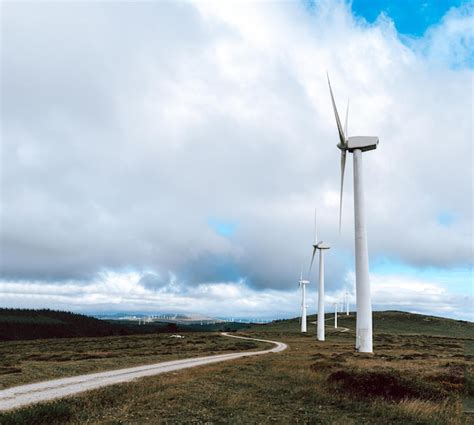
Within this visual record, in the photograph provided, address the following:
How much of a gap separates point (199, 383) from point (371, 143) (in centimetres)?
3385

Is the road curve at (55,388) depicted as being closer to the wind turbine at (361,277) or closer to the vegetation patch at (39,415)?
the vegetation patch at (39,415)

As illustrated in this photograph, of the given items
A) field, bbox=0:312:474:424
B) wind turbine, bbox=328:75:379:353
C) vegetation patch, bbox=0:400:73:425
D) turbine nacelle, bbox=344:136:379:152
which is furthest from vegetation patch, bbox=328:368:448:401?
turbine nacelle, bbox=344:136:379:152

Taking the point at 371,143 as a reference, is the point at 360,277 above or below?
below

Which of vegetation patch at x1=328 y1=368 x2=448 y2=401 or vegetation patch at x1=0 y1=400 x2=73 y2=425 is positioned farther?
vegetation patch at x1=328 y1=368 x2=448 y2=401

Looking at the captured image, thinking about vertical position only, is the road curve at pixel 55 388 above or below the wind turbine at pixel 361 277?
below

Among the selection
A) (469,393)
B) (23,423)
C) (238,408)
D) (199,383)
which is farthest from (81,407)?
(469,393)

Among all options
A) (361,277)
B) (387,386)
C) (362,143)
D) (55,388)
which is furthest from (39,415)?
(362,143)

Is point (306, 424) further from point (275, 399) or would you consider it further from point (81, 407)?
point (81, 407)

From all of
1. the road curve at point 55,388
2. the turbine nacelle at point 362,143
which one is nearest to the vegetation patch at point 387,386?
the road curve at point 55,388

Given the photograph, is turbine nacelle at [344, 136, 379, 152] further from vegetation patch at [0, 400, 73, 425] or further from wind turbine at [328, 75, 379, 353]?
vegetation patch at [0, 400, 73, 425]

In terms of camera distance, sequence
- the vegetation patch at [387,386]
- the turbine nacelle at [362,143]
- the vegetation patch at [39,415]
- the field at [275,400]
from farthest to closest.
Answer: the turbine nacelle at [362,143], the vegetation patch at [387,386], the field at [275,400], the vegetation patch at [39,415]

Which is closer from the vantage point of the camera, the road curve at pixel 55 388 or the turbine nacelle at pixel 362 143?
the road curve at pixel 55 388

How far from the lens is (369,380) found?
891 inches

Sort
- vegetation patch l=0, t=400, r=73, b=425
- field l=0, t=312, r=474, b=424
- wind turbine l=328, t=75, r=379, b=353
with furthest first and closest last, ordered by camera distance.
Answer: wind turbine l=328, t=75, r=379, b=353
field l=0, t=312, r=474, b=424
vegetation patch l=0, t=400, r=73, b=425
